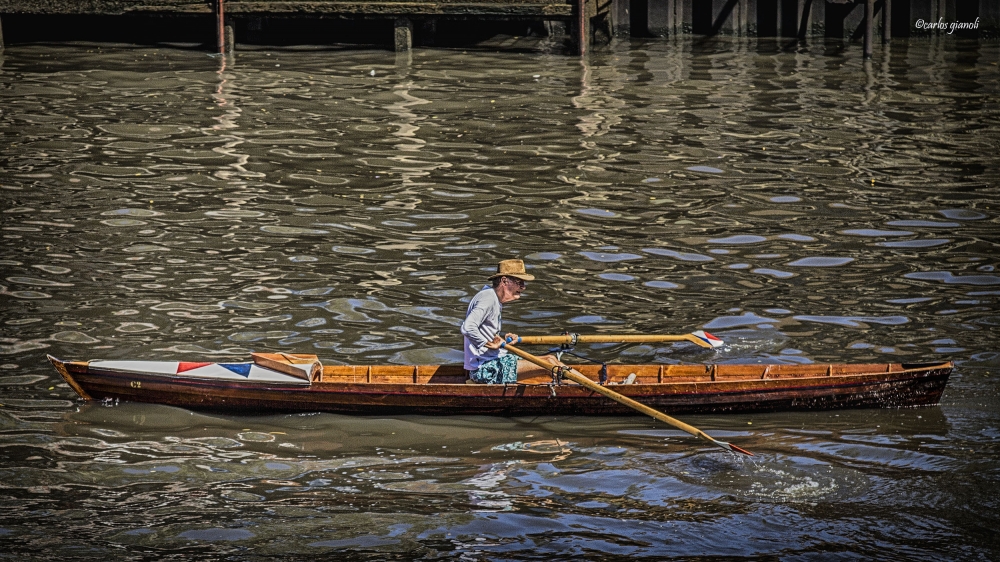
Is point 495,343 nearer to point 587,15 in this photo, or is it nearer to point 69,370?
point 69,370

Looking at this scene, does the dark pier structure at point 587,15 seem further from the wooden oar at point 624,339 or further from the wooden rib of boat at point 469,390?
the wooden rib of boat at point 469,390

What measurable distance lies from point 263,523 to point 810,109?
1679 centimetres

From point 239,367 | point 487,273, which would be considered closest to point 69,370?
point 239,367

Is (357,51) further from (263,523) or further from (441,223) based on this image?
(263,523)

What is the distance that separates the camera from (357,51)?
2986 centimetres

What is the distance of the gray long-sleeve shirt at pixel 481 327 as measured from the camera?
11.3m

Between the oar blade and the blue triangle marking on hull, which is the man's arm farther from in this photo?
the oar blade

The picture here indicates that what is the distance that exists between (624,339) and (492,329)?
4.64 ft

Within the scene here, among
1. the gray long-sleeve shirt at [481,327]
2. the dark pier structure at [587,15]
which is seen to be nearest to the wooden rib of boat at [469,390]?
the gray long-sleeve shirt at [481,327]

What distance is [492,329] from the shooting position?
37.5 feet

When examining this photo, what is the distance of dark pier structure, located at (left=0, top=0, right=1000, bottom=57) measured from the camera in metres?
27.6

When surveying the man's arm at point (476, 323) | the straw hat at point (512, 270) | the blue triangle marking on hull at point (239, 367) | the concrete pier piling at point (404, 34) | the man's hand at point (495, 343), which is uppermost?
the concrete pier piling at point (404, 34)

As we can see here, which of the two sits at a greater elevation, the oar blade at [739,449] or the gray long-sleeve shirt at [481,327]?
the gray long-sleeve shirt at [481,327]

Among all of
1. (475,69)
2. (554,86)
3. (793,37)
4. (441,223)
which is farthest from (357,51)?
(441,223)
